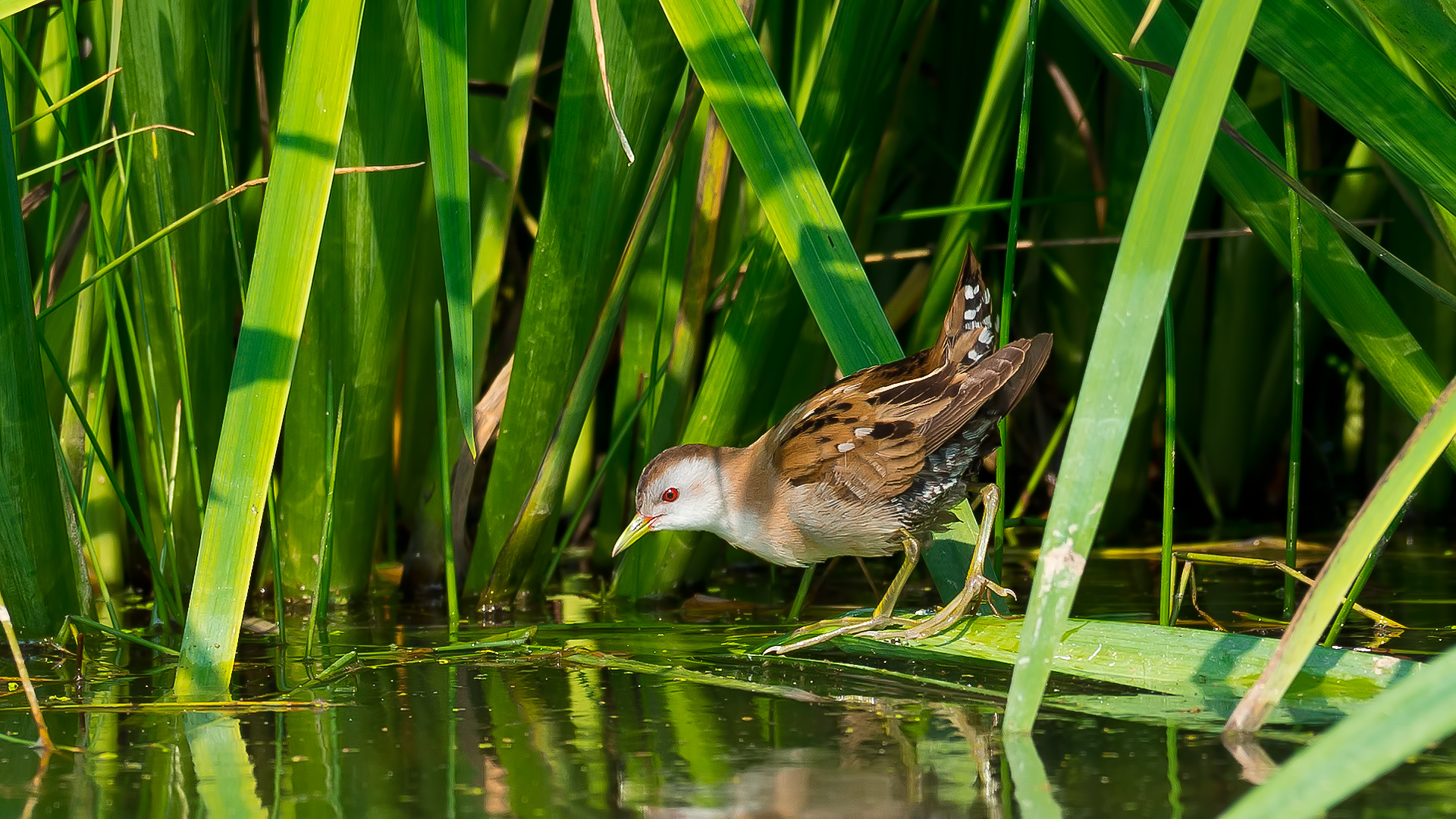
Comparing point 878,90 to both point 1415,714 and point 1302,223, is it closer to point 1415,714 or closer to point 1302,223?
point 1302,223

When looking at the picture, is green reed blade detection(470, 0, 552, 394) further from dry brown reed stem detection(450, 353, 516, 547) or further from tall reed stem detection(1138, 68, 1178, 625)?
tall reed stem detection(1138, 68, 1178, 625)

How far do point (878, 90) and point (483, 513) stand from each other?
1450 millimetres

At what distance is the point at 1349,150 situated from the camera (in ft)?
13.3

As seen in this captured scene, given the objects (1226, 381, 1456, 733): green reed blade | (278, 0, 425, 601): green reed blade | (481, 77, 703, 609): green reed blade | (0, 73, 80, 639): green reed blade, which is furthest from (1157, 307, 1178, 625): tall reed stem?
(0, 73, 80, 639): green reed blade

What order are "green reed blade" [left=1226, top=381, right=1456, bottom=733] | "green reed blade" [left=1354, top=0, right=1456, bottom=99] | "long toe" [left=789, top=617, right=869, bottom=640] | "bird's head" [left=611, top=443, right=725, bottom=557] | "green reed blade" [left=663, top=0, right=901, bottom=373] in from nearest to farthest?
1. "green reed blade" [left=1226, top=381, right=1456, bottom=733]
2. "green reed blade" [left=1354, top=0, right=1456, bottom=99]
3. "green reed blade" [left=663, top=0, right=901, bottom=373]
4. "long toe" [left=789, top=617, right=869, bottom=640]
5. "bird's head" [left=611, top=443, right=725, bottom=557]

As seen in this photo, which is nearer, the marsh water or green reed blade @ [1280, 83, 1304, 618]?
the marsh water

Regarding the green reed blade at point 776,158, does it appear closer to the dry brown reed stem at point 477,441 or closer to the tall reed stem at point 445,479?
the tall reed stem at point 445,479

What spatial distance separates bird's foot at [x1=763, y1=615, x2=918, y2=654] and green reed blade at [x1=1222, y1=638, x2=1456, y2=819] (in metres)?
1.40

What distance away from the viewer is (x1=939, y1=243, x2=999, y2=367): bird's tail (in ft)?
9.53

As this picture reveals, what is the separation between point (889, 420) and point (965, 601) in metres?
0.42

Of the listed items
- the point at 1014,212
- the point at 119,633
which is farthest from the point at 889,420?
the point at 119,633

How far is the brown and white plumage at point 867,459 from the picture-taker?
2.71 metres

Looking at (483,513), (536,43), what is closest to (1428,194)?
(536,43)

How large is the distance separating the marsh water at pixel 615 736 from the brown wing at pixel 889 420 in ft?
1.27
